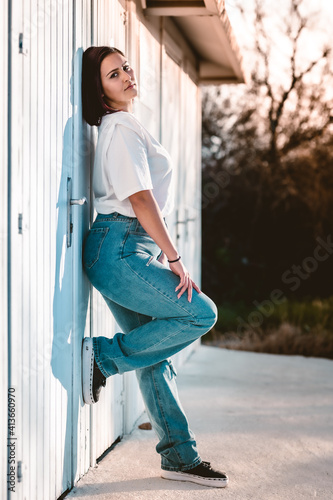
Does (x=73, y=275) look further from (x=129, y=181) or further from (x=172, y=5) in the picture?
(x=172, y=5)

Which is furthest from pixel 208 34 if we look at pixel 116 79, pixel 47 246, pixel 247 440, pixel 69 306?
pixel 47 246

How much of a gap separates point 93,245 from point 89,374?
0.55 m

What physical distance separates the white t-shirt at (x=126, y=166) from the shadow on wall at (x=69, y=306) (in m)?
0.11

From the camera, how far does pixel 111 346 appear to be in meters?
2.84

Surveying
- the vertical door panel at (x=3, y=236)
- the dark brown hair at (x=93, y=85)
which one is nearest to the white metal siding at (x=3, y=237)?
the vertical door panel at (x=3, y=236)

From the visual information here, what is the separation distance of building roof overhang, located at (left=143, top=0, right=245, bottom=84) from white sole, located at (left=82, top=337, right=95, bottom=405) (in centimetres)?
233

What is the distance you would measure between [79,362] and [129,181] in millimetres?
817

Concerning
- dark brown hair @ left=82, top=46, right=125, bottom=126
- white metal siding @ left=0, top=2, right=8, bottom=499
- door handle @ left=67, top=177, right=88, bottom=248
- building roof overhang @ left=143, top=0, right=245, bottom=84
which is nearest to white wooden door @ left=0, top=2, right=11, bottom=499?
white metal siding @ left=0, top=2, right=8, bottom=499

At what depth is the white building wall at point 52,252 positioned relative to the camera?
216 cm

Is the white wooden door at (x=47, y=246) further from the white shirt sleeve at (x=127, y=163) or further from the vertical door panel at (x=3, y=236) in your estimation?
the white shirt sleeve at (x=127, y=163)

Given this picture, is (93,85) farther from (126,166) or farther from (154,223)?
(154,223)

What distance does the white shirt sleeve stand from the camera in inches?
104

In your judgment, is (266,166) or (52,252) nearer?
(52,252)

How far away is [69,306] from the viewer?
107 inches
